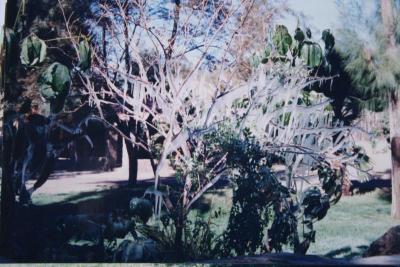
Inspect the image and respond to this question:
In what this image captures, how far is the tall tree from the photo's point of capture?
165 inches

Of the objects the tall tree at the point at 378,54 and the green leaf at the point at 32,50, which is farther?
the tall tree at the point at 378,54

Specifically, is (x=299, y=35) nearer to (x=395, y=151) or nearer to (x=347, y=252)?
(x=395, y=151)

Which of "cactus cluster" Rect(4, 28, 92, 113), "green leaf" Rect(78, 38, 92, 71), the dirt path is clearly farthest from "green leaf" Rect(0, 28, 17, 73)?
the dirt path

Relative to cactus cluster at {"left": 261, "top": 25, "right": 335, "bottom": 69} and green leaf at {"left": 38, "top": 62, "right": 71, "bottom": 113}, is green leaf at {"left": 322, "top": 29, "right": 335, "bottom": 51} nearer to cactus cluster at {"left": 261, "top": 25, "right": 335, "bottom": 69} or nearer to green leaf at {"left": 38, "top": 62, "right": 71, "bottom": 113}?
cactus cluster at {"left": 261, "top": 25, "right": 335, "bottom": 69}

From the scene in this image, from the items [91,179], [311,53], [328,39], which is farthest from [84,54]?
[328,39]

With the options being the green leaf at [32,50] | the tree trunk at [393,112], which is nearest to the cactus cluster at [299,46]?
the tree trunk at [393,112]

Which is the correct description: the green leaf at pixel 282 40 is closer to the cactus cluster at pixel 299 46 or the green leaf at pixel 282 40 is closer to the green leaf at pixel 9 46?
the cactus cluster at pixel 299 46

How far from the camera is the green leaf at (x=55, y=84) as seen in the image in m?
4.06

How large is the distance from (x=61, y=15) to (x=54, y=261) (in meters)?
2.39

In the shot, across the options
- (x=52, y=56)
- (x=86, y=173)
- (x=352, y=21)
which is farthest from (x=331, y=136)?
(x=52, y=56)

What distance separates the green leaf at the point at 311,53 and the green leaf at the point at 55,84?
2278 mm

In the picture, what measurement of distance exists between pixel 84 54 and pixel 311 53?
219 centimetres

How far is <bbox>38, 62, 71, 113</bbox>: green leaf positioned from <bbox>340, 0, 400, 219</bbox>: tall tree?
269cm

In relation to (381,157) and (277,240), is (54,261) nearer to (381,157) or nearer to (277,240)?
(277,240)
